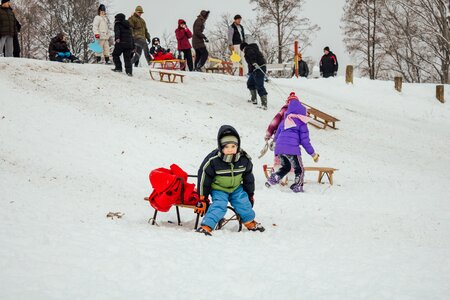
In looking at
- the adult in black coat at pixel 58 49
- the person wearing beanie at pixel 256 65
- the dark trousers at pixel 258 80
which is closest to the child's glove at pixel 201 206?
the person wearing beanie at pixel 256 65

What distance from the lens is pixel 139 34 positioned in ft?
51.6

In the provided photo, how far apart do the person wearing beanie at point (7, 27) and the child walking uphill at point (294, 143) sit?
981cm

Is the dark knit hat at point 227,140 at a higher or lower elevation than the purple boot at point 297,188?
higher

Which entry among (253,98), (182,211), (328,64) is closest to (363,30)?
(328,64)

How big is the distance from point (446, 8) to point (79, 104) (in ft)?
49.6

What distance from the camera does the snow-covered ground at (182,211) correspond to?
142 inches

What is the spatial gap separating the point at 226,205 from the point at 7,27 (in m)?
11.2

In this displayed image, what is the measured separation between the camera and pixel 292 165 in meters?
7.96

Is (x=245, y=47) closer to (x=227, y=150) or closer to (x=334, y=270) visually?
(x=227, y=150)

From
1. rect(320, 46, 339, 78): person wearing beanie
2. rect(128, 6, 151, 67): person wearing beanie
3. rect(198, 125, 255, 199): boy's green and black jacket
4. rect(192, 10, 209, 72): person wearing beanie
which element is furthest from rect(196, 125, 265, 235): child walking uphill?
rect(320, 46, 339, 78): person wearing beanie

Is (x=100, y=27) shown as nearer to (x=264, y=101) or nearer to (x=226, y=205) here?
(x=264, y=101)

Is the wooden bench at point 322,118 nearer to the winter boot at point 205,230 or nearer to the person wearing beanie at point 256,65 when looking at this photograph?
the person wearing beanie at point 256,65

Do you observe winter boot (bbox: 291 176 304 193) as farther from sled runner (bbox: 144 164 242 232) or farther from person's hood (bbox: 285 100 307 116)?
sled runner (bbox: 144 164 242 232)

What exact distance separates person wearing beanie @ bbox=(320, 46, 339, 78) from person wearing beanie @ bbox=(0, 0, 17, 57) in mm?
13140
